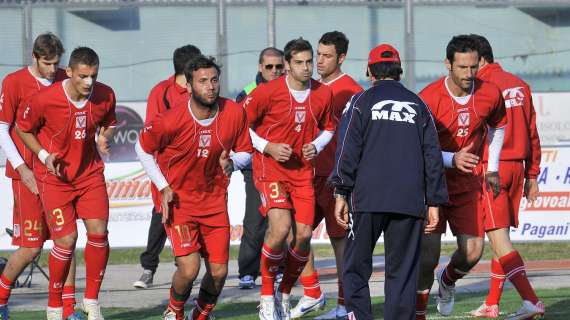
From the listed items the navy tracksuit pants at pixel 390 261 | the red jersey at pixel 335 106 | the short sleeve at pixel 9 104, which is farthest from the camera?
the red jersey at pixel 335 106

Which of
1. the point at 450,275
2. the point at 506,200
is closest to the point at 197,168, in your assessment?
the point at 450,275

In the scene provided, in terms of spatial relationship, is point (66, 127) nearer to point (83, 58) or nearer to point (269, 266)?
point (83, 58)

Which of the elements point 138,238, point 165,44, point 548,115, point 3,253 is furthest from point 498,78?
point 165,44

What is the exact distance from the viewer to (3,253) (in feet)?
51.1

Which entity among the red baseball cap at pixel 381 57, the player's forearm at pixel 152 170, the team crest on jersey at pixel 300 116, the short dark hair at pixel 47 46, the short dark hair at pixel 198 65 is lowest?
the player's forearm at pixel 152 170

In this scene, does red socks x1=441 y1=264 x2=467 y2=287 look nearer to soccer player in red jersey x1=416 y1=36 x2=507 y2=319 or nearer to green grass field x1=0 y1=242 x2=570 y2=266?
soccer player in red jersey x1=416 y1=36 x2=507 y2=319

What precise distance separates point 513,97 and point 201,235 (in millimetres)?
2826

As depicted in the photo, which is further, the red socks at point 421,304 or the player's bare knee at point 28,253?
the player's bare knee at point 28,253

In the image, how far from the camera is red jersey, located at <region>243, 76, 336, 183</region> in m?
10.4

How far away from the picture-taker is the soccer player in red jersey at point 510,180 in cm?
992

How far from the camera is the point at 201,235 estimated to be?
955 cm

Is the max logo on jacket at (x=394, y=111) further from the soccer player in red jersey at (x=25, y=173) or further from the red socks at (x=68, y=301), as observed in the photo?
the red socks at (x=68, y=301)

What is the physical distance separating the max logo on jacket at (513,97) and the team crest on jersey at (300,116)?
1631 mm

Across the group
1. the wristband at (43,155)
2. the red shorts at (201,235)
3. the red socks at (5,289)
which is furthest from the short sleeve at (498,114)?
the red socks at (5,289)
